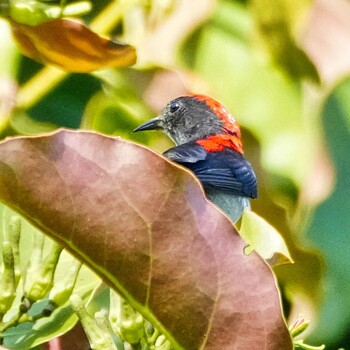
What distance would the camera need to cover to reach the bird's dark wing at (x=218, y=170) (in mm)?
2252

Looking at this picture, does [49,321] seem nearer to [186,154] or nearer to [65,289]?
[65,289]

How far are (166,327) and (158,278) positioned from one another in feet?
0.23

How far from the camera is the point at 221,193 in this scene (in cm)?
236

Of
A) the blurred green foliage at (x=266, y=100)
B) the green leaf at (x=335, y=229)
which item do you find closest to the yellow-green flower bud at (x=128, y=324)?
the blurred green foliage at (x=266, y=100)

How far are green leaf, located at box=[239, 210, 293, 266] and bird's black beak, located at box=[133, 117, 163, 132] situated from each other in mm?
588

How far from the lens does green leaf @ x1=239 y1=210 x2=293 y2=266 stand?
1.54 metres

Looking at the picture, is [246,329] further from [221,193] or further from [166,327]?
[221,193]

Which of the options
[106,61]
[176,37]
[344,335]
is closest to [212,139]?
[176,37]

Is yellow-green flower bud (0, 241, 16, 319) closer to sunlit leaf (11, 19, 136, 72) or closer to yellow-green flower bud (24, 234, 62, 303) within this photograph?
yellow-green flower bud (24, 234, 62, 303)

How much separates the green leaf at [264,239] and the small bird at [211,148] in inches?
21.1

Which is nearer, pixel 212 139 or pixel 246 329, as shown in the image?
pixel 246 329

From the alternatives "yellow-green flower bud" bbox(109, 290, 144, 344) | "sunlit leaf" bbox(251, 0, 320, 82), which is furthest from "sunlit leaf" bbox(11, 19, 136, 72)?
"sunlit leaf" bbox(251, 0, 320, 82)

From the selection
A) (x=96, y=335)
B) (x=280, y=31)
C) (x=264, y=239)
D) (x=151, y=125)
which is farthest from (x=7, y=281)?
(x=280, y=31)

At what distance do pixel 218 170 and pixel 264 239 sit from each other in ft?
2.52
